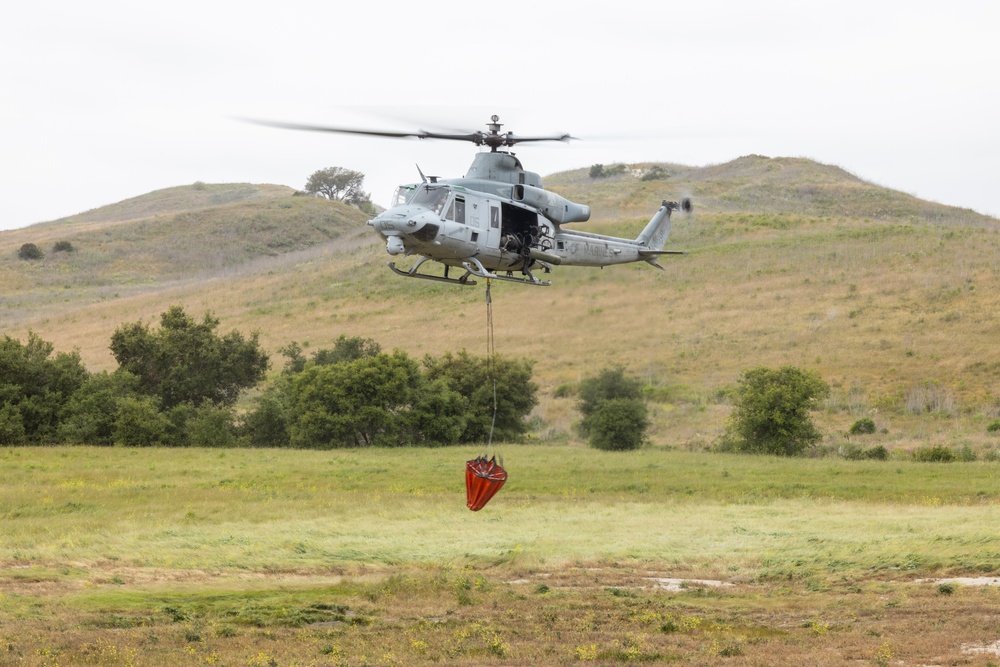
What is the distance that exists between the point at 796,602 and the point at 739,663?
6152 mm

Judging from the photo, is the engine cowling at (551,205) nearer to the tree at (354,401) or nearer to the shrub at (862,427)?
the tree at (354,401)

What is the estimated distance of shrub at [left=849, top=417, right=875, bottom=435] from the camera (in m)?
56.1

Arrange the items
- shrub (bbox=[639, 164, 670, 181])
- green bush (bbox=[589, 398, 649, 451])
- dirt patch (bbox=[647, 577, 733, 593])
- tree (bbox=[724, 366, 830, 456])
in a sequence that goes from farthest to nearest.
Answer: shrub (bbox=[639, 164, 670, 181])
green bush (bbox=[589, 398, 649, 451])
tree (bbox=[724, 366, 830, 456])
dirt patch (bbox=[647, 577, 733, 593])

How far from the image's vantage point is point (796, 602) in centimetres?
2488

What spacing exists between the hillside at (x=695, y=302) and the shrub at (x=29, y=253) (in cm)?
128

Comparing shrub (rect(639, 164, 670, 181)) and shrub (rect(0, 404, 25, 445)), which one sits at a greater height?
shrub (rect(639, 164, 670, 181))

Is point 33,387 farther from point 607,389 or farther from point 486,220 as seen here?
point 486,220

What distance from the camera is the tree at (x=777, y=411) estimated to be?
1984 inches

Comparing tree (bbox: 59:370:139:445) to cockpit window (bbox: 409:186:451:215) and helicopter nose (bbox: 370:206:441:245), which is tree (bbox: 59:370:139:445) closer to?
cockpit window (bbox: 409:186:451:215)

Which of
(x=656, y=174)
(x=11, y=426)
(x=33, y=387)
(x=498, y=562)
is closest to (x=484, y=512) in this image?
(x=498, y=562)

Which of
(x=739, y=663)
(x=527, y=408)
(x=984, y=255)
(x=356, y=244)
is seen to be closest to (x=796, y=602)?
(x=739, y=663)

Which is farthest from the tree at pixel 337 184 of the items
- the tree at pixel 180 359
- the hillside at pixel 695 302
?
the tree at pixel 180 359

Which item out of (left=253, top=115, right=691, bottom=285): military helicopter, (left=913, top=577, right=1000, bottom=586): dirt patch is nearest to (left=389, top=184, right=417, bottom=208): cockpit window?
(left=253, top=115, right=691, bottom=285): military helicopter

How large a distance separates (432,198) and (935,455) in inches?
1234
